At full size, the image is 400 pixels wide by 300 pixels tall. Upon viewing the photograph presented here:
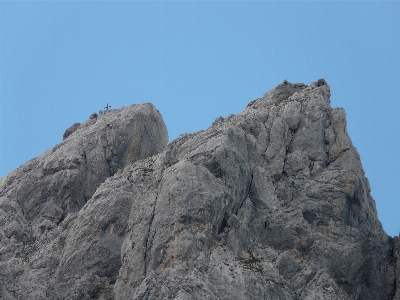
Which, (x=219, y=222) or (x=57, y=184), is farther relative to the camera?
(x=57, y=184)

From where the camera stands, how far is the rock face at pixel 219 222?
81.4 metres

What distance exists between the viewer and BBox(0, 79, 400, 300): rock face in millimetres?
81438

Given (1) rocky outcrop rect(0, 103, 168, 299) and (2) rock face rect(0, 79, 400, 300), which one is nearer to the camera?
(2) rock face rect(0, 79, 400, 300)

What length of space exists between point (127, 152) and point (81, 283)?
2529cm

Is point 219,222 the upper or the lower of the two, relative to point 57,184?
lower

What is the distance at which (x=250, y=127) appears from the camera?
97000 millimetres

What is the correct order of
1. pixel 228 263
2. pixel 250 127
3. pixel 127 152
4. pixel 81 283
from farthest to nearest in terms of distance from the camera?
1. pixel 127 152
2. pixel 250 127
3. pixel 81 283
4. pixel 228 263

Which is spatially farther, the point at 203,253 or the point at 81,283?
the point at 81,283

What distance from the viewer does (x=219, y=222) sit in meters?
83.8

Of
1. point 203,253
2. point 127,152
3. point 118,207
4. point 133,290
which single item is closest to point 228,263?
point 203,253

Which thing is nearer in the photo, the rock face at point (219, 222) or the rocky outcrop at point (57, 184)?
the rock face at point (219, 222)

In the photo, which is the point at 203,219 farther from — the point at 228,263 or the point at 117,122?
the point at 117,122

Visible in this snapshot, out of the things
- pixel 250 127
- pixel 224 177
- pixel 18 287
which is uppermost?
pixel 250 127

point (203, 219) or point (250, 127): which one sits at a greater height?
point (250, 127)
